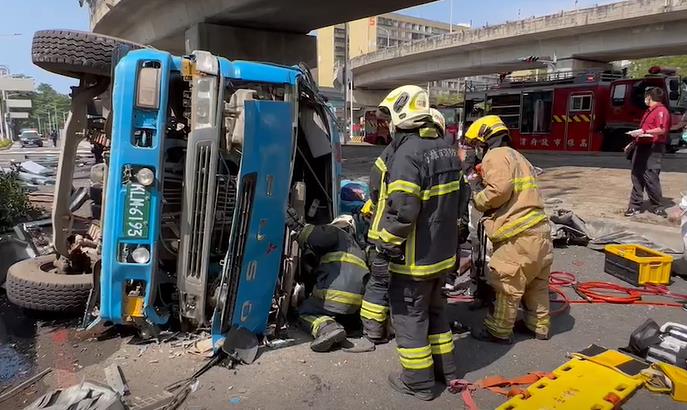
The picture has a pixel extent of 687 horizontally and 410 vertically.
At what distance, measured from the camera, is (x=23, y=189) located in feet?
23.2

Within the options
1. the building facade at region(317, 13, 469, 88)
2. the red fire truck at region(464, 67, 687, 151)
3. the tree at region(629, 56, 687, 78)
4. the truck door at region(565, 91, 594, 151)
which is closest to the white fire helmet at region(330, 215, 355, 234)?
the red fire truck at region(464, 67, 687, 151)

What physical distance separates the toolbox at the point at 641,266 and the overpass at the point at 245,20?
8290 mm

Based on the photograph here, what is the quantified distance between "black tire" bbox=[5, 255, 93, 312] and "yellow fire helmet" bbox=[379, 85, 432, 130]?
2.53 metres

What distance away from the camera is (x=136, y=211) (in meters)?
3.30

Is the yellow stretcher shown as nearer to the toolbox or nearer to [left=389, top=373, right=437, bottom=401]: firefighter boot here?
[left=389, top=373, right=437, bottom=401]: firefighter boot

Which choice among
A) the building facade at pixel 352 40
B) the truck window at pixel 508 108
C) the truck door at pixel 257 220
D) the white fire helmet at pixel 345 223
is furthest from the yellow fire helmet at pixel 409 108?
the building facade at pixel 352 40

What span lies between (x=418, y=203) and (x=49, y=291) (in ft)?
9.05

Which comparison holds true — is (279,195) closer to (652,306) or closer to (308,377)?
(308,377)

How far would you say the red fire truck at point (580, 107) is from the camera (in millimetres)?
16547

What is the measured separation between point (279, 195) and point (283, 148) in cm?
31

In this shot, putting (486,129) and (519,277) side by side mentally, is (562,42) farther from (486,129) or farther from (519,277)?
(519,277)

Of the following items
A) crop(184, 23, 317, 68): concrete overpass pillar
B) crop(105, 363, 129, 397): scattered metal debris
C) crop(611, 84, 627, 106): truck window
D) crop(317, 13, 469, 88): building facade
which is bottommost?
crop(105, 363, 129, 397): scattered metal debris

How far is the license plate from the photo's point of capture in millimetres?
3277

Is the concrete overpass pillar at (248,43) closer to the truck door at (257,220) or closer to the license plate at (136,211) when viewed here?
the truck door at (257,220)
